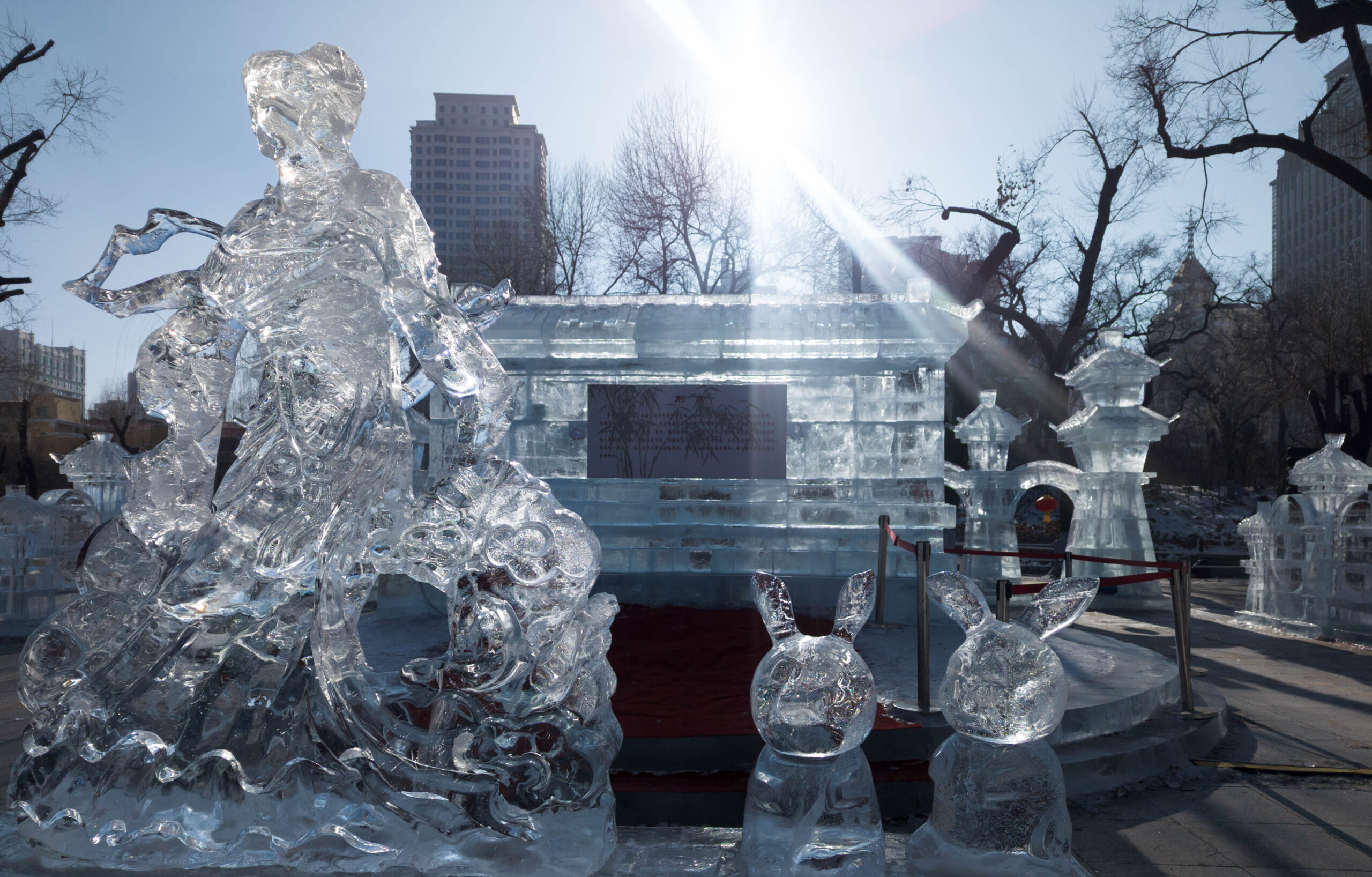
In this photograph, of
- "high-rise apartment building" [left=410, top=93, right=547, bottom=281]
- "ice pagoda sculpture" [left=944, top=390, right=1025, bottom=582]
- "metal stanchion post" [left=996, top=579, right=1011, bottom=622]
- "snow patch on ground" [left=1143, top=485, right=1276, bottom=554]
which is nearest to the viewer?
"metal stanchion post" [left=996, top=579, right=1011, bottom=622]

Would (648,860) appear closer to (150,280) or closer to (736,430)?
(150,280)

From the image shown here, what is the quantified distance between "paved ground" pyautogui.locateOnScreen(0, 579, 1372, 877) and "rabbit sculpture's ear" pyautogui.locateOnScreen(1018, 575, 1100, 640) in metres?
1.11

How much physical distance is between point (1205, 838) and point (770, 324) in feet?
→ 15.7

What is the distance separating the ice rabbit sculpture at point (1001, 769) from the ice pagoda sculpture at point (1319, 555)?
24.0ft

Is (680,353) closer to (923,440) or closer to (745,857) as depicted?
(923,440)

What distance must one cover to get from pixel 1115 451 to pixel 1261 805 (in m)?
6.66

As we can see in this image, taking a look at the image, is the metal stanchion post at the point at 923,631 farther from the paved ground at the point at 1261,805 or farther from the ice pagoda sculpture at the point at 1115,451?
the ice pagoda sculpture at the point at 1115,451

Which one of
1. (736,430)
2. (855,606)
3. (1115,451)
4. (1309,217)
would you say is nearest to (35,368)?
(736,430)

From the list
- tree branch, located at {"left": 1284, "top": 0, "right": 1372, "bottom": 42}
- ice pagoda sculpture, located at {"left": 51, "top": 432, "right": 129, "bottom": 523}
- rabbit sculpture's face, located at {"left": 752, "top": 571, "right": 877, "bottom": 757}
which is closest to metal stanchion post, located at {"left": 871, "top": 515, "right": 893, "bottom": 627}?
rabbit sculpture's face, located at {"left": 752, "top": 571, "right": 877, "bottom": 757}

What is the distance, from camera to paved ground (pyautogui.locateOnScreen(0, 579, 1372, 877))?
10.0 ft

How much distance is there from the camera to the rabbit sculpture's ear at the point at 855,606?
2340mm

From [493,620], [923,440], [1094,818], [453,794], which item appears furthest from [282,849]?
[923,440]

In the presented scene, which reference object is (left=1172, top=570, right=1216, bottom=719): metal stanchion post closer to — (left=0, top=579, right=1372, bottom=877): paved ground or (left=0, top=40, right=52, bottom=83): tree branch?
(left=0, top=579, right=1372, bottom=877): paved ground

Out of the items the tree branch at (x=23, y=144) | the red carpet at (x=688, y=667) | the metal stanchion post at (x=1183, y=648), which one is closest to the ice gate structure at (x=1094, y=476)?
the red carpet at (x=688, y=667)
